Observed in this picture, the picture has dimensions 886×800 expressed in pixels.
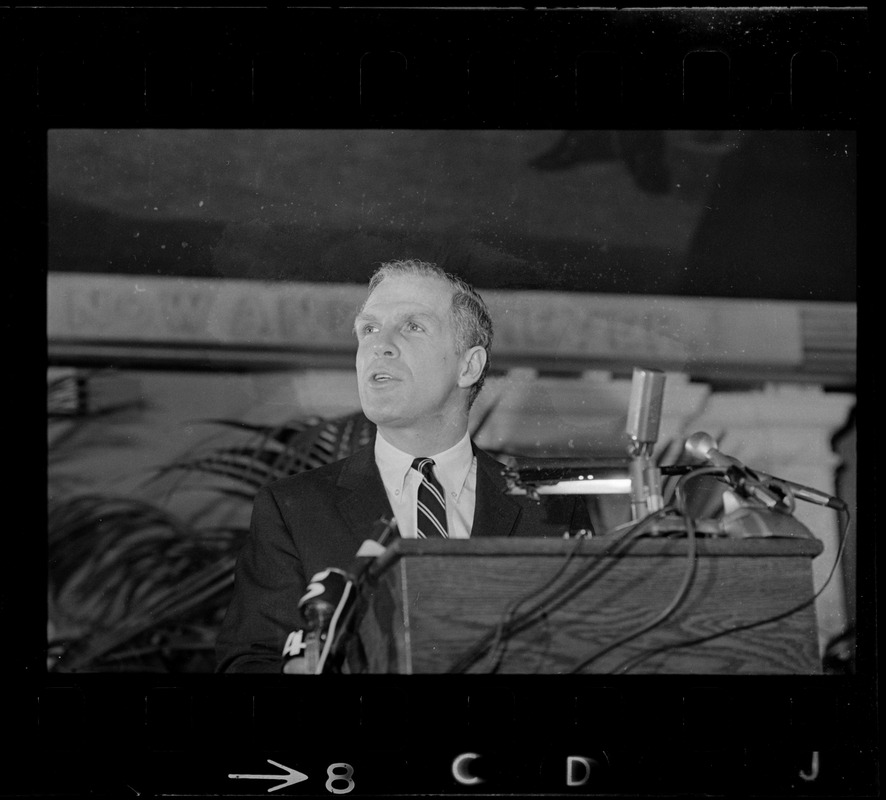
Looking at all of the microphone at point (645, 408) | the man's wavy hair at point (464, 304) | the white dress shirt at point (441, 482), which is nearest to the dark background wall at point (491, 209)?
the man's wavy hair at point (464, 304)

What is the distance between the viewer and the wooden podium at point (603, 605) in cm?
210

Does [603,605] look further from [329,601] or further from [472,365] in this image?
[472,365]

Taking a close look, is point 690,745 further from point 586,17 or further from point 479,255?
point 586,17

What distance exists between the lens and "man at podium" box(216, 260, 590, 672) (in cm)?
251

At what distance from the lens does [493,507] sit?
2539 millimetres

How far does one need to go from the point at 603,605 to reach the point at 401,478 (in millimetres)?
620

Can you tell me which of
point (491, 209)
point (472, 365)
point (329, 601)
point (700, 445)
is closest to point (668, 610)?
point (700, 445)

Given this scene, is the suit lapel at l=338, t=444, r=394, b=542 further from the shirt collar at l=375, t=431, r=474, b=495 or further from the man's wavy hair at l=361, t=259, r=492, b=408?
the man's wavy hair at l=361, t=259, r=492, b=408

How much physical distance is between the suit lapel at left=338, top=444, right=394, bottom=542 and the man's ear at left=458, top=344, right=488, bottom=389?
26cm

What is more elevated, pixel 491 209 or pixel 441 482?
pixel 491 209

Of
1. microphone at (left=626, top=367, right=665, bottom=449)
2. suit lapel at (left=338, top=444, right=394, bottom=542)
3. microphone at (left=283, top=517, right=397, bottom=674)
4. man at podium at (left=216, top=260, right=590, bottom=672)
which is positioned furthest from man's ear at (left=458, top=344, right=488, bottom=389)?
microphone at (left=283, top=517, right=397, bottom=674)

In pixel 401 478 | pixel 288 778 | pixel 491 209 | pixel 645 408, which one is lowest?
pixel 288 778

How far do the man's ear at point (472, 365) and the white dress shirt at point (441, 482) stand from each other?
0.12 m

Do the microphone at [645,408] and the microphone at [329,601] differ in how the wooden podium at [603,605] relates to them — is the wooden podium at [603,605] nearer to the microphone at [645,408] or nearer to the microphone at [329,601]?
the microphone at [329,601]
